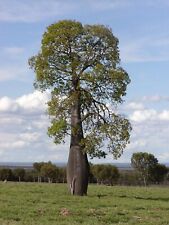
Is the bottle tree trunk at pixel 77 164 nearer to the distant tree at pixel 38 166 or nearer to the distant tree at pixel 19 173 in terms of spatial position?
the distant tree at pixel 19 173

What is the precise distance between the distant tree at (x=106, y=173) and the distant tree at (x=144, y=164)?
2704 millimetres

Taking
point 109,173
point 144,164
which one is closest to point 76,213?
point 109,173

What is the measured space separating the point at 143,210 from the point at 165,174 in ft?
157

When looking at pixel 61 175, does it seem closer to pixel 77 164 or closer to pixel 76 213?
pixel 77 164

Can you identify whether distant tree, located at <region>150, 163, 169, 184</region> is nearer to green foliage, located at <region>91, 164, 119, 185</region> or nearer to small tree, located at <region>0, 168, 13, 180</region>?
green foliage, located at <region>91, 164, 119, 185</region>

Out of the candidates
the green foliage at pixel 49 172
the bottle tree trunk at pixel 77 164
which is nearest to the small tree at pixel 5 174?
the green foliage at pixel 49 172

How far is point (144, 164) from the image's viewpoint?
217 feet

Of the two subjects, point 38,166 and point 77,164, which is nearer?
point 77,164

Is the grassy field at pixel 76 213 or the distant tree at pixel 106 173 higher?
the distant tree at pixel 106 173

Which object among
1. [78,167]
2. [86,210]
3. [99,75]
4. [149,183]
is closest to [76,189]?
[78,167]

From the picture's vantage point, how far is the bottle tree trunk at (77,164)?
28984 mm

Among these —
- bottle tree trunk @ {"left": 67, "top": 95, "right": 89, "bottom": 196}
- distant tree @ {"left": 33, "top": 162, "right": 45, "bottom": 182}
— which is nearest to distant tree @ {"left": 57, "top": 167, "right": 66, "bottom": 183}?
distant tree @ {"left": 33, "top": 162, "right": 45, "bottom": 182}

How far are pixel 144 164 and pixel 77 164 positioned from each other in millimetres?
38280

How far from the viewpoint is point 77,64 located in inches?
1155
